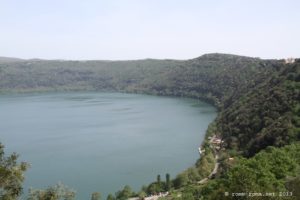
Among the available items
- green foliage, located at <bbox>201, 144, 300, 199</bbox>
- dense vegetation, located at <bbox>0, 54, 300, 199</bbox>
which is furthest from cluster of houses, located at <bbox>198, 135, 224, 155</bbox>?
green foliage, located at <bbox>201, 144, 300, 199</bbox>

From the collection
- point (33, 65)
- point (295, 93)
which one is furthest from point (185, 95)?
point (33, 65)

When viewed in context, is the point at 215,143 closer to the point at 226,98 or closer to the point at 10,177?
the point at 226,98

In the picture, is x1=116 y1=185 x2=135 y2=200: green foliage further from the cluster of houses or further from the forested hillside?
the forested hillside

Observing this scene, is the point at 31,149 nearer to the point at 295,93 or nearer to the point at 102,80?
the point at 295,93

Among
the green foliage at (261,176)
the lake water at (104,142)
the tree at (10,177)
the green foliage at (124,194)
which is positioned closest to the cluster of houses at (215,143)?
the lake water at (104,142)

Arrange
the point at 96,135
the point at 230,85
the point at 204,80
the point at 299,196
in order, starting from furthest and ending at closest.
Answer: the point at 204,80 → the point at 230,85 → the point at 96,135 → the point at 299,196
